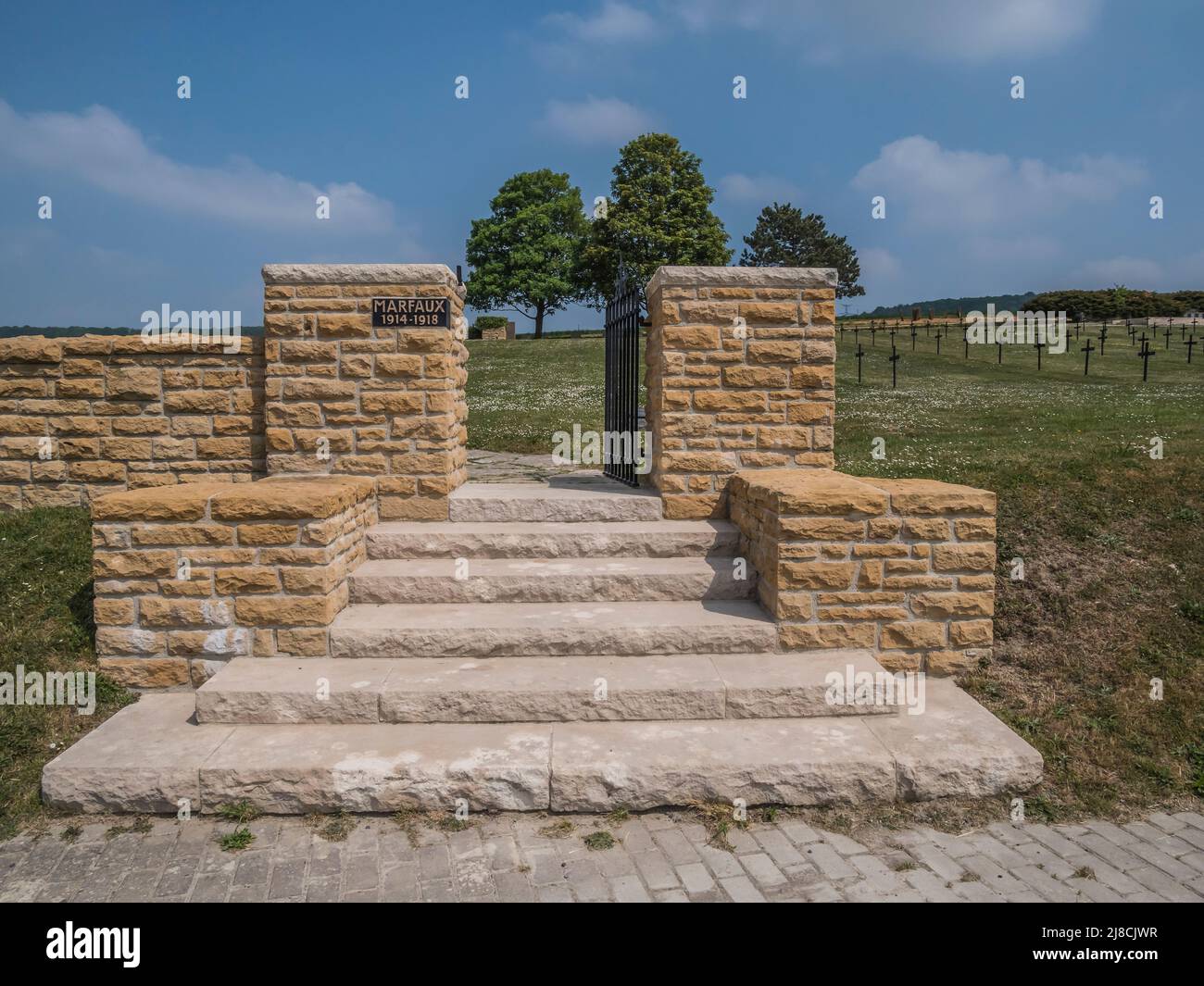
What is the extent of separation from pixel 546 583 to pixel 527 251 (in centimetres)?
4397

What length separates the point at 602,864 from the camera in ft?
11.9

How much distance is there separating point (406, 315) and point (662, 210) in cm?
3795

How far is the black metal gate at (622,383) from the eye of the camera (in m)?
7.86

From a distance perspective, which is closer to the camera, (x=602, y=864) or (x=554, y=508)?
(x=602, y=864)

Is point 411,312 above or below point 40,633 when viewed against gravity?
above

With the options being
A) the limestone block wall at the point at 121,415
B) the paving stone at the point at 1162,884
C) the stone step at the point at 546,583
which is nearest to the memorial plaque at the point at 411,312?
the limestone block wall at the point at 121,415

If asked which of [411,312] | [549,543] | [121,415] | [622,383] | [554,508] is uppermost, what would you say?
[411,312]

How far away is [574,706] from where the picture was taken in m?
4.64

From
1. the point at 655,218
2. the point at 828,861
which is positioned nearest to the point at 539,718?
the point at 828,861

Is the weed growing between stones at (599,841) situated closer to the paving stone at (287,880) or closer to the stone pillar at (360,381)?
the paving stone at (287,880)

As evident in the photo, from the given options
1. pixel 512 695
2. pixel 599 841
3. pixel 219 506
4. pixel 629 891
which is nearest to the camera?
pixel 629 891

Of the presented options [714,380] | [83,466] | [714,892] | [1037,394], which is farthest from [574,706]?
[1037,394]

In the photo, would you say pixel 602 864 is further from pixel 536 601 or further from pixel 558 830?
pixel 536 601

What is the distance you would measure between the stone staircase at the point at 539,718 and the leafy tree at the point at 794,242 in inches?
2426
